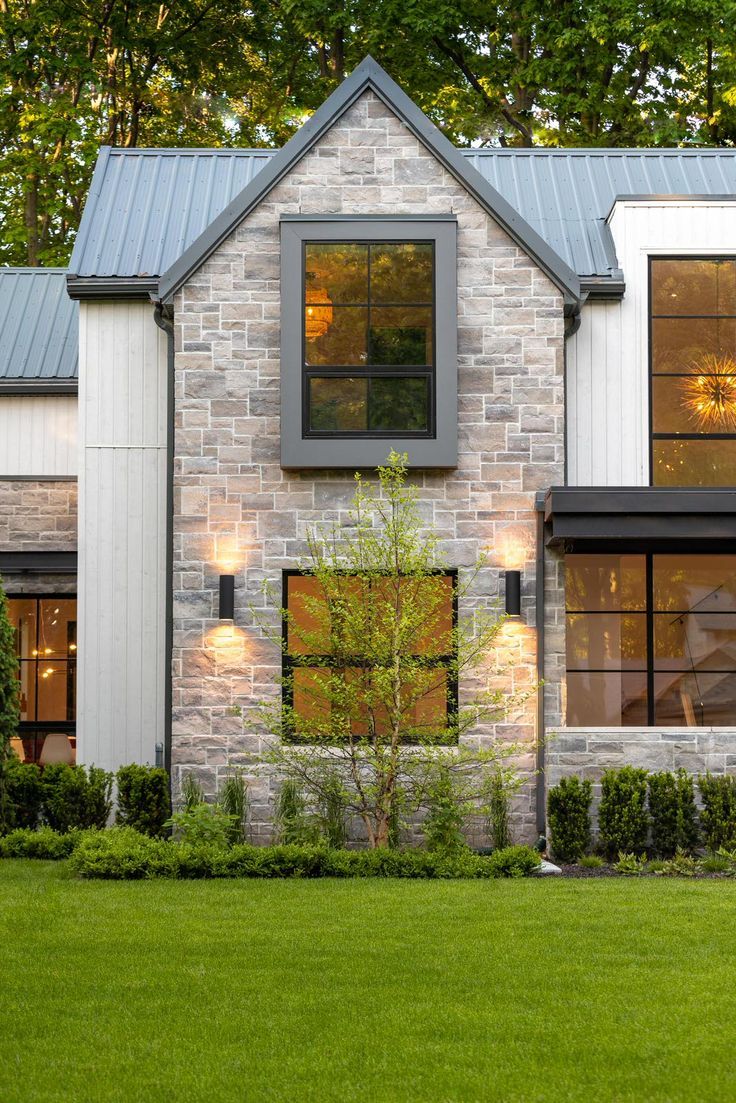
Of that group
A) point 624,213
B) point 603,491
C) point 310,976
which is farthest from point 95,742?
point 624,213

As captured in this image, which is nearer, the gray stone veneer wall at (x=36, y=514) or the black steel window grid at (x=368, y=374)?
the black steel window grid at (x=368, y=374)

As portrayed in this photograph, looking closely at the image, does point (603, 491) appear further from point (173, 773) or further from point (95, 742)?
point (95, 742)

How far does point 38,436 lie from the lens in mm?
15664

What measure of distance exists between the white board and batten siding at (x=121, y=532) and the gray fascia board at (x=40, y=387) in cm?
234

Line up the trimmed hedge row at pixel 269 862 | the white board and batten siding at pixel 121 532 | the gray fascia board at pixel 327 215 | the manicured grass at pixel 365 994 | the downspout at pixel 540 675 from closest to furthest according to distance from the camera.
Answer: the manicured grass at pixel 365 994
the trimmed hedge row at pixel 269 862
the downspout at pixel 540 675
the gray fascia board at pixel 327 215
the white board and batten siding at pixel 121 532

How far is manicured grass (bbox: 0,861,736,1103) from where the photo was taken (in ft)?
16.8

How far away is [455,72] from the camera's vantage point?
1019 inches

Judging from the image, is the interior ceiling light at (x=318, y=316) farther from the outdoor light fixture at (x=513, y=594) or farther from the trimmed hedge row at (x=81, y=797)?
the trimmed hedge row at (x=81, y=797)

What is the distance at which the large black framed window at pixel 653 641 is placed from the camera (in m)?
13.2

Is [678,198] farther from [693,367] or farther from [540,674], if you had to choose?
[540,674]

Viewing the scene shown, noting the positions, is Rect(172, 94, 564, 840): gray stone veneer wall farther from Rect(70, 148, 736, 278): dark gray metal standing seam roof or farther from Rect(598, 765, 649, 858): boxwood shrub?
Rect(70, 148, 736, 278): dark gray metal standing seam roof

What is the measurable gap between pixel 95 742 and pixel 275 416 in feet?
12.3

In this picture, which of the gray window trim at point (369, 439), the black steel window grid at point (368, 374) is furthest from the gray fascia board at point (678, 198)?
the black steel window grid at point (368, 374)

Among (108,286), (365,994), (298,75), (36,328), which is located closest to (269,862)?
(365,994)
